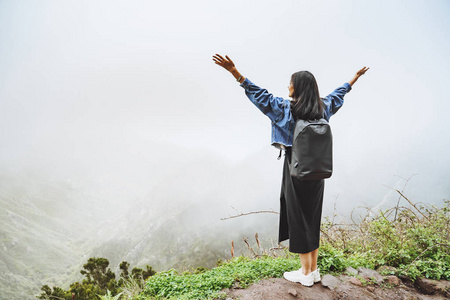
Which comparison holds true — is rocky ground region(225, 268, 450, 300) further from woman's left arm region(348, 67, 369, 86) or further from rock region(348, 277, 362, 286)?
woman's left arm region(348, 67, 369, 86)

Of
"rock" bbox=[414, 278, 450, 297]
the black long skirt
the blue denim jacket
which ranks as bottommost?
"rock" bbox=[414, 278, 450, 297]

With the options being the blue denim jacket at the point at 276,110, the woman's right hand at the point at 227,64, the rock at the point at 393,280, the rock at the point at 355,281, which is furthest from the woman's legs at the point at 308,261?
the woman's right hand at the point at 227,64

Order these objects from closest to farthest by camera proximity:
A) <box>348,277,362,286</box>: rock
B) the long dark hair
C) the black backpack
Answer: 1. the black backpack
2. the long dark hair
3. <box>348,277,362,286</box>: rock

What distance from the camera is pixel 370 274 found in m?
3.22

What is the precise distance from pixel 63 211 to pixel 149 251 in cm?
12276

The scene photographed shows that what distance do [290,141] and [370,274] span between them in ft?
7.58

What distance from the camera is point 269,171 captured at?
574 ft

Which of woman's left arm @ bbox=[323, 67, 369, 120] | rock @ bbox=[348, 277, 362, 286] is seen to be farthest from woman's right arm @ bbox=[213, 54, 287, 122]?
rock @ bbox=[348, 277, 362, 286]

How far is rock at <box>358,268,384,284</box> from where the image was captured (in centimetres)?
311

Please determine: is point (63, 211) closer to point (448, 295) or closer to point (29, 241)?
point (29, 241)

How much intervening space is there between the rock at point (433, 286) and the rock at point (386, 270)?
0.90 ft

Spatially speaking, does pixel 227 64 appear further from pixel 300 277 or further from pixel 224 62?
pixel 300 277

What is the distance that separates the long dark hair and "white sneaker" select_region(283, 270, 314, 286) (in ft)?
6.54

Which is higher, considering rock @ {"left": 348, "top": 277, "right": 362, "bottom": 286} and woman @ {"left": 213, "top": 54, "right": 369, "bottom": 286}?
A: woman @ {"left": 213, "top": 54, "right": 369, "bottom": 286}
